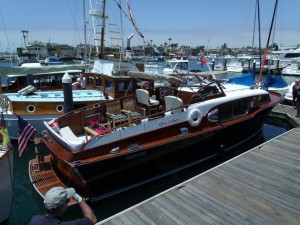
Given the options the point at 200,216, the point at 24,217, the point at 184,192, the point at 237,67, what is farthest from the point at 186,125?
the point at 237,67

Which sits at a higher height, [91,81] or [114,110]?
[91,81]

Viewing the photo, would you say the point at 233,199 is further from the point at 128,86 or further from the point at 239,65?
the point at 239,65

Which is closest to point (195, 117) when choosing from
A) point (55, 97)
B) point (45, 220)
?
point (45, 220)

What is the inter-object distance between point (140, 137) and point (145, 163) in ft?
2.54

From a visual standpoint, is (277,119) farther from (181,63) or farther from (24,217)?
(181,63)

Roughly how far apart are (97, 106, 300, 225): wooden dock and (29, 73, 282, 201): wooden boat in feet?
5.24

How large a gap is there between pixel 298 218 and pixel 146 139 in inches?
164

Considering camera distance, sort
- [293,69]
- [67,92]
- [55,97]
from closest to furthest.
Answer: [67,92] < [55,97] < [293,69]

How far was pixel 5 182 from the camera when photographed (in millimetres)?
5996

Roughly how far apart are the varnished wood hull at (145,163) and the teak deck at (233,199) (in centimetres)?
147

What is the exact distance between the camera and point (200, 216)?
5094 mm

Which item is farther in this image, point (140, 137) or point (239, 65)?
point (239, 65)

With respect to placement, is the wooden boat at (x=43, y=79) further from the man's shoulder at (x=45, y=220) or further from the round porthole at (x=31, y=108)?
the man's shoulder at (x=45, y=220)

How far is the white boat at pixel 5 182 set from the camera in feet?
19.3
